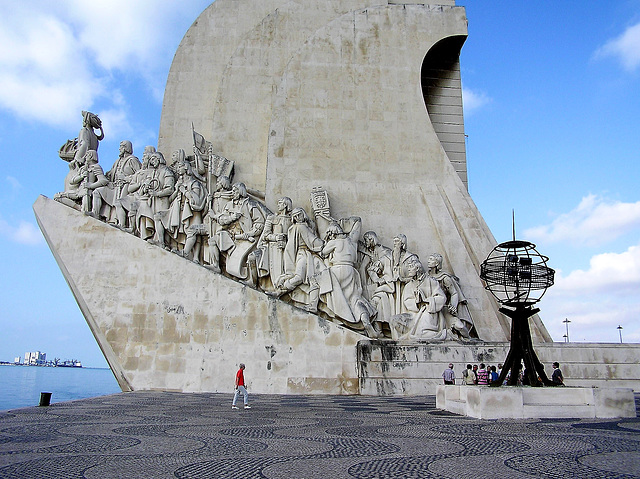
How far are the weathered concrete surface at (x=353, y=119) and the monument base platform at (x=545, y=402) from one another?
170 inches

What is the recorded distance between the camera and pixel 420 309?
8.85 meters

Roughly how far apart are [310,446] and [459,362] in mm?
5316

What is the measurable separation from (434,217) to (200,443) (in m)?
7.80

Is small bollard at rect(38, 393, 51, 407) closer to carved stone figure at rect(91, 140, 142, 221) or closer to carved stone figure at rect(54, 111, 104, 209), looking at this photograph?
carved stone figure at rect(91, 140, 142, 221)

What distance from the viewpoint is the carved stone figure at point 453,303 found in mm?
8820

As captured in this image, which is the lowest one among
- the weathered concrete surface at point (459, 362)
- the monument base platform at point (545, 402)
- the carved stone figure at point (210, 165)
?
the monument base platform at point (545, 402)

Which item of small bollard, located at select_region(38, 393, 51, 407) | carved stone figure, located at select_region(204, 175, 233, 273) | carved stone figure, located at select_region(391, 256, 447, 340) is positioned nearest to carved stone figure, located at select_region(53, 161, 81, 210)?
carved stone figure, located at select_region(204, 175, 233, 273)

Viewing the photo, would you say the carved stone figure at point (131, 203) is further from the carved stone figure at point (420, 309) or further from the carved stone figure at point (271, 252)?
the carved stone figure at point (420, 309)

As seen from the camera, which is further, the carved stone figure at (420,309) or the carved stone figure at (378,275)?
the carved stone figure at (378,275)

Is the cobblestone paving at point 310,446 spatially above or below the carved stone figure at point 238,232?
below

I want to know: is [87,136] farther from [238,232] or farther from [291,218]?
[291,218]

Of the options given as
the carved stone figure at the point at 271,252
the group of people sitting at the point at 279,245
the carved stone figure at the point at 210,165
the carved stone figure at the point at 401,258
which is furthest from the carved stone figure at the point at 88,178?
the carved stone figure at the point at 401,258

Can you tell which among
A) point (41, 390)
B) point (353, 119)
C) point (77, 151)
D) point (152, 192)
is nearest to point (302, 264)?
point (152, 192)

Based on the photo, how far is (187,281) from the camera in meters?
9.20
